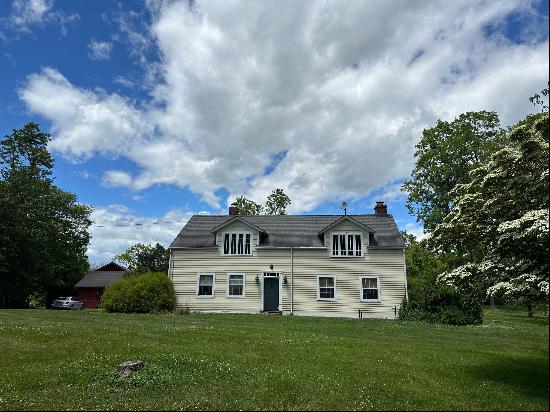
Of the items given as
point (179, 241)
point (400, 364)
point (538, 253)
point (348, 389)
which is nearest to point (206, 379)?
point (348, 389)

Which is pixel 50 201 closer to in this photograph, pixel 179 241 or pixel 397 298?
pixel 179 241

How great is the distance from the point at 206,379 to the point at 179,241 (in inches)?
855

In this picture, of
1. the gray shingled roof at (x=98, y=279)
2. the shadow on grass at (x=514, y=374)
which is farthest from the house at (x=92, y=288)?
the shadow on grass at (x=514, y=374)

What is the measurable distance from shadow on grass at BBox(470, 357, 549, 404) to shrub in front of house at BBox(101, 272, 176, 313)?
67.2 feet

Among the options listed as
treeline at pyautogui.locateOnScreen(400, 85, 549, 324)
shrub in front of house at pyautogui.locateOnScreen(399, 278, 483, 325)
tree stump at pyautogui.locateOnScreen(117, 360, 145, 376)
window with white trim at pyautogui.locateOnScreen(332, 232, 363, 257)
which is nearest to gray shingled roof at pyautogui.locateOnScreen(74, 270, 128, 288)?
window with white trim at pyautogui.locateOnScreen(332, 232, 363, 257)

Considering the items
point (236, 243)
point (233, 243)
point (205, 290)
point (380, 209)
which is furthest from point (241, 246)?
point (380, 209)

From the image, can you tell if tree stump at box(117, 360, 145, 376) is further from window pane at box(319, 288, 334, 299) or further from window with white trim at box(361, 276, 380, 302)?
window with white trim at box(361, 276, 380, 302)

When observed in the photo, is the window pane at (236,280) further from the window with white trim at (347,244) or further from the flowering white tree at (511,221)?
the flowering white tree at (511,221)

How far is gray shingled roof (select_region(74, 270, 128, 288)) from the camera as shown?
55.2 meters

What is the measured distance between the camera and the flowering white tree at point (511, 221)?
26.7 ft

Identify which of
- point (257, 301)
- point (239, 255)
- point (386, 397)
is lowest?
point (386, 397)

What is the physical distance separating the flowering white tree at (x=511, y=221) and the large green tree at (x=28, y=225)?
1462 inches

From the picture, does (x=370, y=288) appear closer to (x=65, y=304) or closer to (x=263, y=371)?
(x=263, y=371)

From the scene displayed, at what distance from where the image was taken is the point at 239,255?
99.1ft
